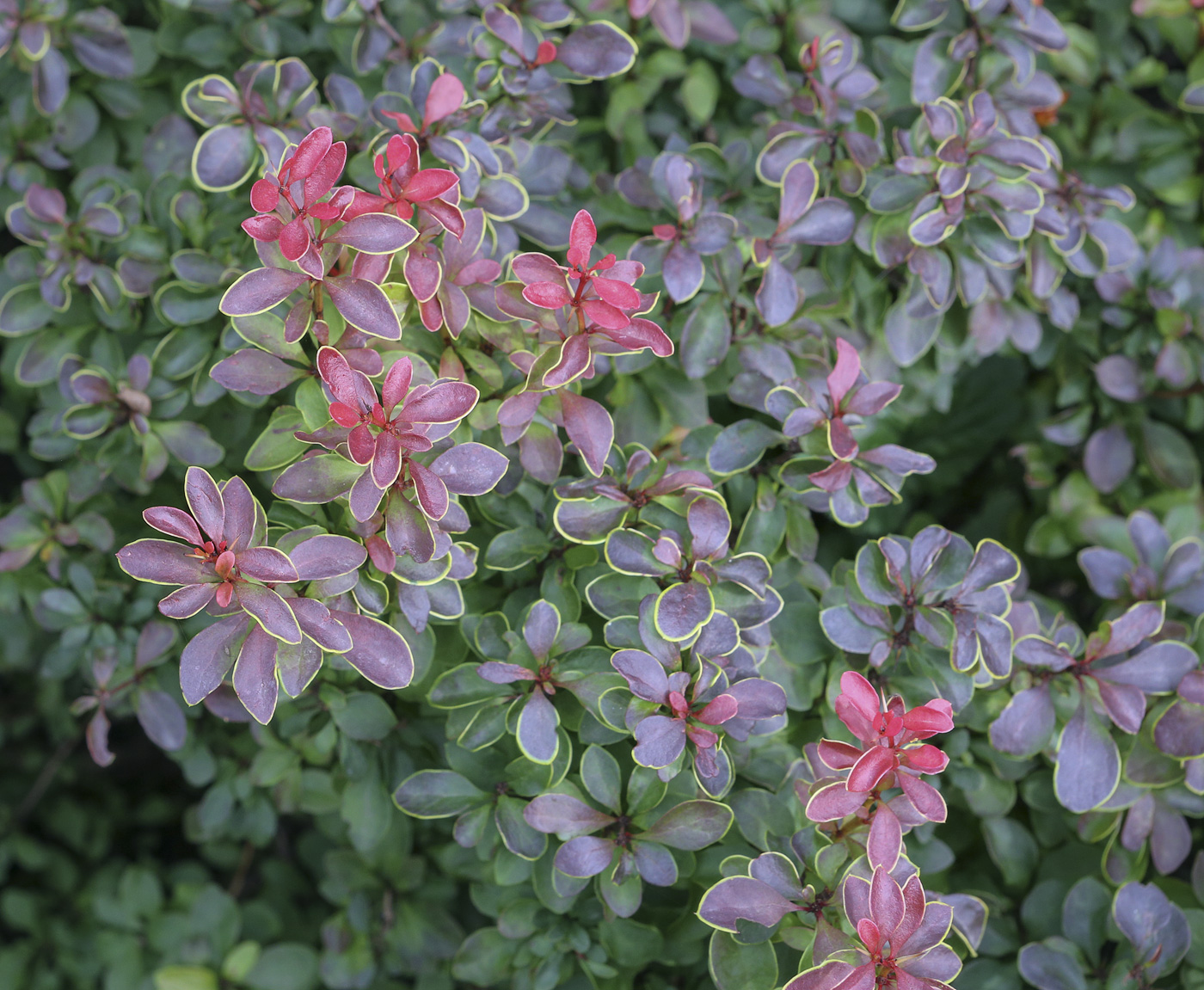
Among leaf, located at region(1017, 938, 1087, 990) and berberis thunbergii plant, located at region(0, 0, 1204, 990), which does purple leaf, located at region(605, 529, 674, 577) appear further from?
leaf, located at region(1017, 938, 1087, 990)

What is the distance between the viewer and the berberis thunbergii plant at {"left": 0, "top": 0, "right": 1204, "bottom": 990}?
0.87 meters

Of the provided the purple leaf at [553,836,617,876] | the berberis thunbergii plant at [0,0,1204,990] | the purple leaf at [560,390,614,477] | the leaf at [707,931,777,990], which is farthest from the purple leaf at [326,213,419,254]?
the leaf at [707,931,777,990]

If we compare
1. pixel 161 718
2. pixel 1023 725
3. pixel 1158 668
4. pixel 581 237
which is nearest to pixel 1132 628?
pixel 1158 668

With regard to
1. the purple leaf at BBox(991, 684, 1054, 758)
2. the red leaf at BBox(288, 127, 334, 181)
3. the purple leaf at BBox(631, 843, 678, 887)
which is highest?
the red leaf at BBox(288, 127, 334, 181)

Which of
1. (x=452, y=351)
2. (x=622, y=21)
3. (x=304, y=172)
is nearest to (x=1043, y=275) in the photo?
(x=622, y=21)

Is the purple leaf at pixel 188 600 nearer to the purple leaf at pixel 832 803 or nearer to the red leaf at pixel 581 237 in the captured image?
the red leaf at pixel 581 237

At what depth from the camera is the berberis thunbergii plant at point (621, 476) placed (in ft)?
2.84

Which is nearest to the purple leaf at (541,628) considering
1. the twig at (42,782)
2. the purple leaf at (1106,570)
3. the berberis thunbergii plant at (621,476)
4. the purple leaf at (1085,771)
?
the berberis thunbergii plant at (621,476)

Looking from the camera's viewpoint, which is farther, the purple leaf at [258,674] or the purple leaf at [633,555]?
the purple leaf at [633,555]

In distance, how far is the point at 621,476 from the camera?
3.34 feet

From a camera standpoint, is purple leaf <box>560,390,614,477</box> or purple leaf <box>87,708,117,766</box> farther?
purple leaf <box>87,708,117,766</box>

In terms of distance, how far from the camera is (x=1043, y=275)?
127cm

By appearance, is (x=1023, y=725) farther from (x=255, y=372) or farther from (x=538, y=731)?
(x=255, y=372)

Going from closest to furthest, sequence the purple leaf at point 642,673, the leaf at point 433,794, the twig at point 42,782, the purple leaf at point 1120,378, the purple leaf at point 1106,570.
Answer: the purple leaf at point 642,673 < the leaf at point 433,794 < the purple leaf at point 1106,570 < the purple leaf at point 1120,378 < the twig at point 42,782
